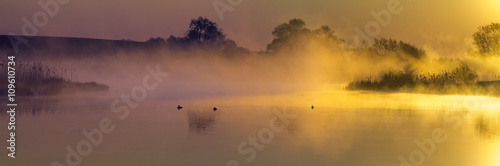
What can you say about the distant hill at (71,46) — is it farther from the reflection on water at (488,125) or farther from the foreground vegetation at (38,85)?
the reflection on water at (488,125)

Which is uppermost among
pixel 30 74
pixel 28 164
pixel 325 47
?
pixel 325 47

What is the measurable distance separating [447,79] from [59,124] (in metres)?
24.5

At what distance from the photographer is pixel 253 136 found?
13047mm

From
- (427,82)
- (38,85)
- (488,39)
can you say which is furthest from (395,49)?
(38,85)

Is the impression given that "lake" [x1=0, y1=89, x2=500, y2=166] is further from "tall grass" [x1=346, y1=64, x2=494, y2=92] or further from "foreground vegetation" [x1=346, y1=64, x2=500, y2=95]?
"tall grass" [x1=346, y1=64, x2=494, y2=92]

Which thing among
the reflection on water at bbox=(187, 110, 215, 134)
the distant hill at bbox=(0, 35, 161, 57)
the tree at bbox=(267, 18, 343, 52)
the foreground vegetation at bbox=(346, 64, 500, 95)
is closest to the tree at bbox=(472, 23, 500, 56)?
the foreground vegetation at bbox=(346, 64, 500, 95)

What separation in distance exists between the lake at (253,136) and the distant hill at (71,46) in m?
51.3

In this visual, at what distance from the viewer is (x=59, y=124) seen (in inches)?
597

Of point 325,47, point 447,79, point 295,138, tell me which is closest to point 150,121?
point 295,138

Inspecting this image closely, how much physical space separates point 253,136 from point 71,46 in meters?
64.3

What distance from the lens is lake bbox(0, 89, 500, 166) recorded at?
10414mm

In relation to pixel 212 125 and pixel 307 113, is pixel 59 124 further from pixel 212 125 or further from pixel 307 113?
pixel 307 113

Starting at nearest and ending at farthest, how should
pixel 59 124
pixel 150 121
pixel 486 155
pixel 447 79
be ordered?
pixel 486 155
pixel 59 124
pixel 150 121
pixel 447 79

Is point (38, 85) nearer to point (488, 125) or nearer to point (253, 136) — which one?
point (253, 136)
